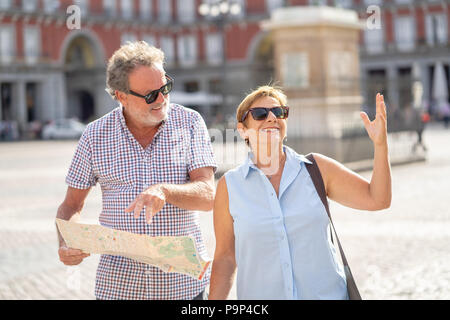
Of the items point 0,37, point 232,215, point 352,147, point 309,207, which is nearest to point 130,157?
point 232,215

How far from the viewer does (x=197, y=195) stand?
285 centimetres

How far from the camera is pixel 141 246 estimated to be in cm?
252

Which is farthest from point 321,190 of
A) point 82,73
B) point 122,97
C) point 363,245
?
point 82,73

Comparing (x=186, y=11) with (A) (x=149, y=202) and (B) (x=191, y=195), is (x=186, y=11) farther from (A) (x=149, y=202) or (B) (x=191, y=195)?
(A) (x=149, y=202)

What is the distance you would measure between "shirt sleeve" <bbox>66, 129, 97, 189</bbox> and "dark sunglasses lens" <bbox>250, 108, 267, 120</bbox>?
0.82 meters

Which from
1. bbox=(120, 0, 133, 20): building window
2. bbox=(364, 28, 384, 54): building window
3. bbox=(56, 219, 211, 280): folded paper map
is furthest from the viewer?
bbox=(120, 0, 133, 20): building window

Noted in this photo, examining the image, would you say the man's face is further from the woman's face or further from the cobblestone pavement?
the cobblestone pavement

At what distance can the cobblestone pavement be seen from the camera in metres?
5.95

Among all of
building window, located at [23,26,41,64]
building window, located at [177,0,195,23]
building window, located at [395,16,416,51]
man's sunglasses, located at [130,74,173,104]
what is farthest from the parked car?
man's sunglasses, located at [130,74,173,104]

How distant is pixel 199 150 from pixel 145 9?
50107 millimetres

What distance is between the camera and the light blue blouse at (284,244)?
2451 mm

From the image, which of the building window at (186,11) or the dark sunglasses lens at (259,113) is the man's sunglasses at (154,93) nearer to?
the dark sunglasses lens at (259,113)

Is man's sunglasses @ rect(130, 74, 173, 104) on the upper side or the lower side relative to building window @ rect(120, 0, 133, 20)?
lower

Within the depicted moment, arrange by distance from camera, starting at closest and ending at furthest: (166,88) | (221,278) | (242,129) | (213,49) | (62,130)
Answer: (221,278) → (242,129) → (166,88) → (62,130) → (213,49)
